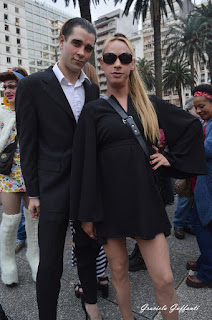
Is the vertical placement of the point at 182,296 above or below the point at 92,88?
below

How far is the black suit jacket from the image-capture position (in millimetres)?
1641

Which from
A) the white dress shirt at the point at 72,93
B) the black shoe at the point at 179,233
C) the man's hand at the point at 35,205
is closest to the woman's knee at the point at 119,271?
the man's hand at the point at 35,205

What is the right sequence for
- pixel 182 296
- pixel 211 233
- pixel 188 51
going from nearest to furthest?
pixel 182 296 < pixel 211 233 < pixel 188 51

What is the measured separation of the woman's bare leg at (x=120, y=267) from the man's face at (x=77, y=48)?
1203 millimetres

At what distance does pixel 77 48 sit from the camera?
64.8 inches

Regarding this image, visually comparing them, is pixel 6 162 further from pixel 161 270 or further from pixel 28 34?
pixel 28 34

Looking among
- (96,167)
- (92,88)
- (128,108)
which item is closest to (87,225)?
(96,167)

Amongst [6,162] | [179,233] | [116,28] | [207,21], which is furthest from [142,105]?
[116,28]

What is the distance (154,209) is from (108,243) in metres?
0.37

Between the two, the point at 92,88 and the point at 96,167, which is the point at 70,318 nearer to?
the point at 96,167

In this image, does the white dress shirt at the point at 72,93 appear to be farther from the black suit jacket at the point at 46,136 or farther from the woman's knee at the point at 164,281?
the woman's knee at the point at 164,281

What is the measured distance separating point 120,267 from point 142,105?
1077 mm

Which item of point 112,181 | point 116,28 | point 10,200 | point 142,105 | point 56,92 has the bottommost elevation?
point 10,200

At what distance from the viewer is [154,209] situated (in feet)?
5.03
